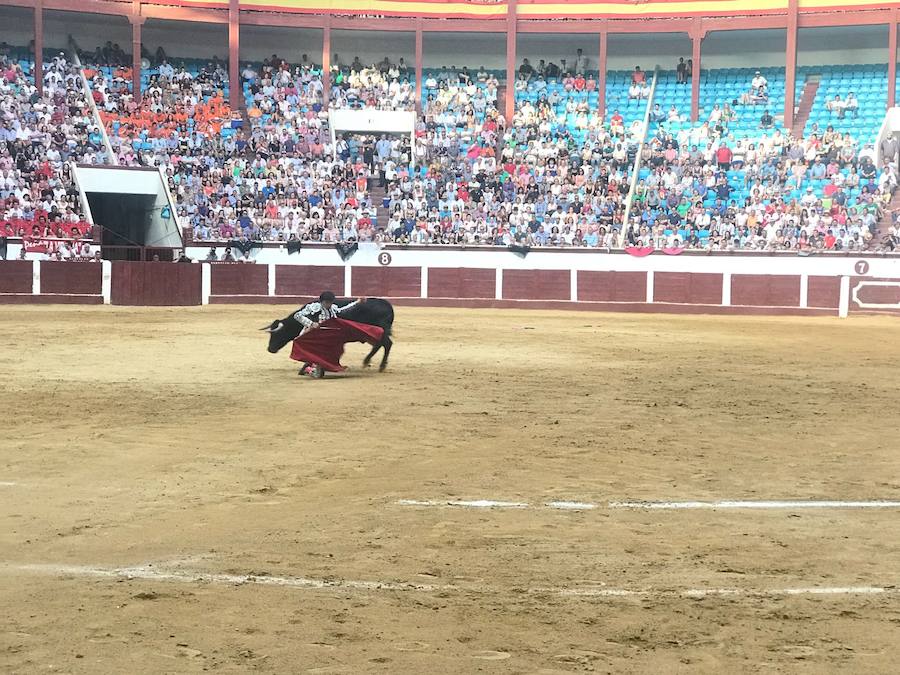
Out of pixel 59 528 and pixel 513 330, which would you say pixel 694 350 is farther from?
pixel 59 528

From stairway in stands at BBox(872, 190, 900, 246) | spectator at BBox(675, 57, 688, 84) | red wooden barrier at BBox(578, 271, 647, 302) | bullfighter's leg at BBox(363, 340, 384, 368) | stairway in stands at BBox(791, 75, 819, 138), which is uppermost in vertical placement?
spectator at BBox(675, 57, 688, 84)

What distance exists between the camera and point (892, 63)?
3011cm

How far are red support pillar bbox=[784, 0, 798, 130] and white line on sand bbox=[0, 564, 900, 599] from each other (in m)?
28.5

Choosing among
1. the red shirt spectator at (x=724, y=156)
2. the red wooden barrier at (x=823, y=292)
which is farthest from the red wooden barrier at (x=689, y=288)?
the red shirt spectator at (x=724, y=156)

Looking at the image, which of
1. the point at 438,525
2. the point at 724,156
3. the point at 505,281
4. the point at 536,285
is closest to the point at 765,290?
the point at 724,156

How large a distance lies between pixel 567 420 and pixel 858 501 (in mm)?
3024

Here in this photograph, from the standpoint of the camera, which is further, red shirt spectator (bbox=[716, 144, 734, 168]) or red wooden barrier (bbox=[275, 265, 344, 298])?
red shirt spectator (bbox=[716, 144, 734, 168])

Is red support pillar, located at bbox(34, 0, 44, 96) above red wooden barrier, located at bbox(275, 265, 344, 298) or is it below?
above

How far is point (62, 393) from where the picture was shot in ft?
31.9

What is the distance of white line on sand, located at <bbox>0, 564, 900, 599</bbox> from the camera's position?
4.04 metres

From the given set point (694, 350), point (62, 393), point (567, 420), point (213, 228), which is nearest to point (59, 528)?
point (567, 420)

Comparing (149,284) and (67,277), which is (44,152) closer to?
(67,277)

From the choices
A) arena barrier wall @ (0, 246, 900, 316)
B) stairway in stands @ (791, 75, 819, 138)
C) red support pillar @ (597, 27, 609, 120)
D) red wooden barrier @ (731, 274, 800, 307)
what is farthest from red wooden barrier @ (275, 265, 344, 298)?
stairway in stands @ (791, 75, 819, 138)

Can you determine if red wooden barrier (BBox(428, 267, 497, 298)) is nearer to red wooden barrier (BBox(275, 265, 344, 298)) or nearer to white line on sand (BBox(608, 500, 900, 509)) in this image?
red wooden barrier (BBox(275, 265, 344, 298))
